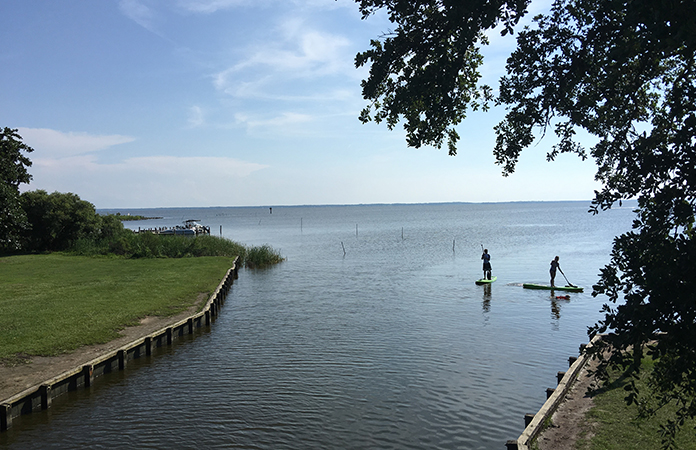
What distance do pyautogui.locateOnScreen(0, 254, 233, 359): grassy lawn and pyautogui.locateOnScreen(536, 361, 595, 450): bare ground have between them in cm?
1445

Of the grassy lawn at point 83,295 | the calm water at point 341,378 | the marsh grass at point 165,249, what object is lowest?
the calm water at point 341,378

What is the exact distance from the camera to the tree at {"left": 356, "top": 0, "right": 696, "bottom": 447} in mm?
5340

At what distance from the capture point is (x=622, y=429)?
10273mm

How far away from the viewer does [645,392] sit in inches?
468

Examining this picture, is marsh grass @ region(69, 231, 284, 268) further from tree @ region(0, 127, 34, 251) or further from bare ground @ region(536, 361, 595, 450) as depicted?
bare ground @ region(536, 361, 595, 450)

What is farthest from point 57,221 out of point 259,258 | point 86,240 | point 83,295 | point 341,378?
point 341,378

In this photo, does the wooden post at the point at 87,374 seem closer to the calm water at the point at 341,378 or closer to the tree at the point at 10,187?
the calm water at the point at 341,378

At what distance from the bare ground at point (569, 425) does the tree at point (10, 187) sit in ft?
57.4

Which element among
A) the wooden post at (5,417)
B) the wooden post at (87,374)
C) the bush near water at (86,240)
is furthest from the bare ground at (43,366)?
the bush near water at (86,240)

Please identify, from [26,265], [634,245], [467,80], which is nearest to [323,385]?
[467,80]

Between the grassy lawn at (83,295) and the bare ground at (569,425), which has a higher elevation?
the grassy lawn at (83,295)

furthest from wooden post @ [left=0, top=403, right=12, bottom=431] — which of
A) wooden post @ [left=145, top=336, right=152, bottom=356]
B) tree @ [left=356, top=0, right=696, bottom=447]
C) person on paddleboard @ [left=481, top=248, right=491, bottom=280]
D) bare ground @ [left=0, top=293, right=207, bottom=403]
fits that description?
person on paddleboard @ [left=481, top=248, right=491, bottom=280]

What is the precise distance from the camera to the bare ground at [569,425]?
32.3 ft

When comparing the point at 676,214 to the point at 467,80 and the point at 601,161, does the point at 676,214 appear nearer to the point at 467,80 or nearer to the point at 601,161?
the point at 601,161
